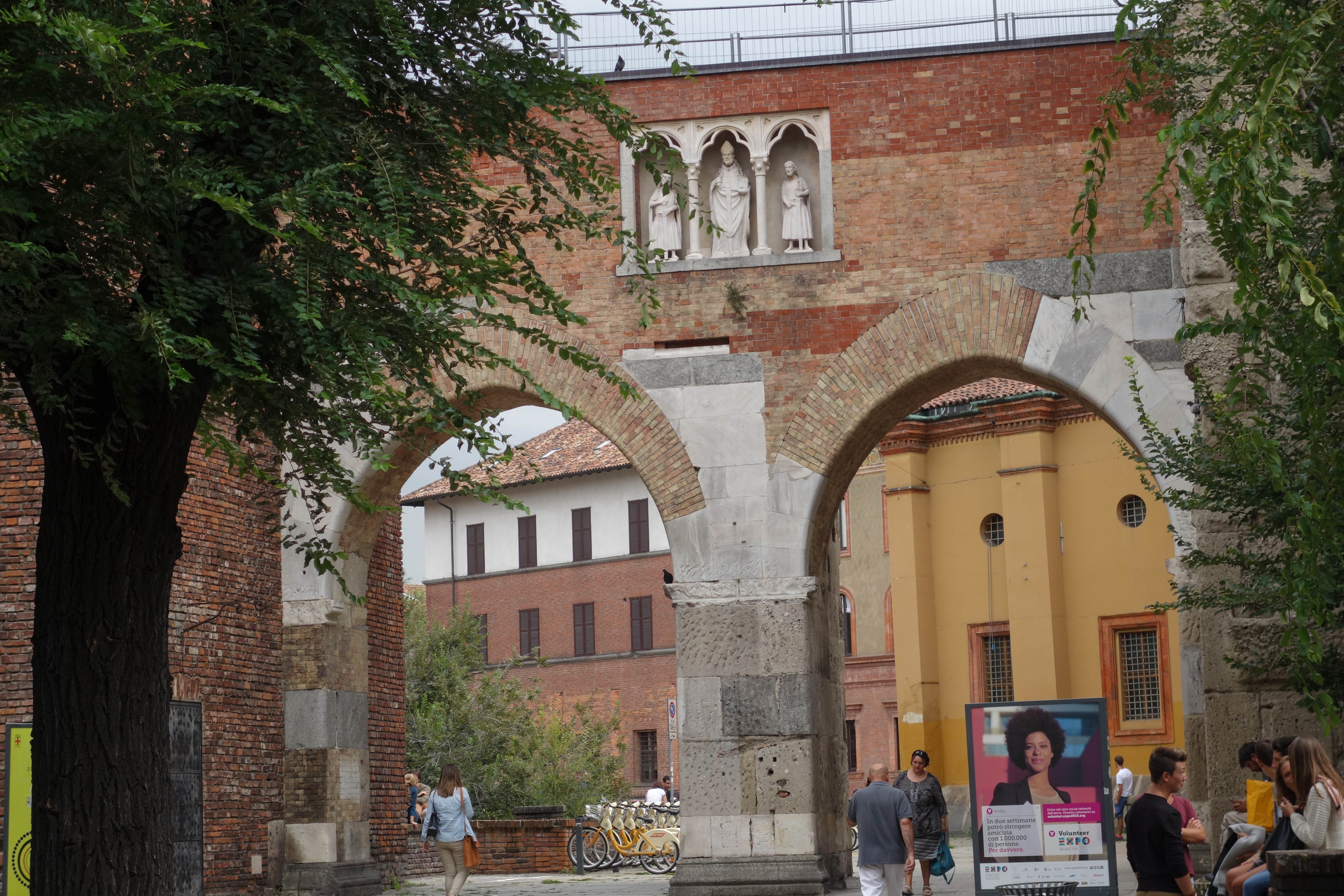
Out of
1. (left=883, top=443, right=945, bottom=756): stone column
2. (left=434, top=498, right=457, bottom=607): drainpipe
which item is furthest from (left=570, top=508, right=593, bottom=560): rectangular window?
(left=883, top=443, right=945, bottom=756): stone column

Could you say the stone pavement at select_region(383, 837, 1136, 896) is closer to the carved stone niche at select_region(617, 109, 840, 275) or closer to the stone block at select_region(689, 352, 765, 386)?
the stone block at select_region(689, 352, 765, 386)

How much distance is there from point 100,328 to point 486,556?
45.5m

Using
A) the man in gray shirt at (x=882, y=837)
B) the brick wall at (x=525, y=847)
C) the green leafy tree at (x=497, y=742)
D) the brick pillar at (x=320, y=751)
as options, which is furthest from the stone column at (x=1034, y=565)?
the man in gray shirt at (x=882, y=837)

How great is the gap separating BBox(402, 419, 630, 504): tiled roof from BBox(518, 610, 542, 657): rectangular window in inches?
160

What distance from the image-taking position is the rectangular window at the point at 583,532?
49281 mm

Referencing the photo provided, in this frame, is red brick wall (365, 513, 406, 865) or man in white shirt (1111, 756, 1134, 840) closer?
red brick wall (365, 513, 406, 865)

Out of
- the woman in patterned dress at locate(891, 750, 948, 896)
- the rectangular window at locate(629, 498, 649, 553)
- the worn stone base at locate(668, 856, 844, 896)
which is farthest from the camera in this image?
the rectangular window at locate(629, 498, 649, 553)

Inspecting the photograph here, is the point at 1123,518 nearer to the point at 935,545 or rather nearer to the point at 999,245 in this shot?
the point at 935,545

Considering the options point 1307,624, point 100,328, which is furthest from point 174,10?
point 1307,624

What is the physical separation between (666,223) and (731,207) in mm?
616

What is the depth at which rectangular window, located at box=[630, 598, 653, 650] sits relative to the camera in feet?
157

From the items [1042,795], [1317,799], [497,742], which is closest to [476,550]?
[497,742]

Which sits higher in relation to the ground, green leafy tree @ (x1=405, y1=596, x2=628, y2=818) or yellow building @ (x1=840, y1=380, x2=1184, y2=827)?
yellow building @ (x1=840, y1=380, x2=1184, y2=827)

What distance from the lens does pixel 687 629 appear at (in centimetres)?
1477
